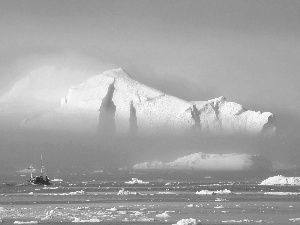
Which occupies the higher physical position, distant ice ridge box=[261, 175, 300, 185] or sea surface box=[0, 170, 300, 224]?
distant ice ridge box=[261, 175, 300, 185]

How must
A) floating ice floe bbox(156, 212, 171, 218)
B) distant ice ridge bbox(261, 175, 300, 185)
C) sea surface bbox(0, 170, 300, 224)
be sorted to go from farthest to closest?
1. distant ice ridge bbox(261, 175, 300, 185)
2. floating ice floe bbox(156, 212, 171, 218)
3. sea surface bbox(0, 170, 300, 224)

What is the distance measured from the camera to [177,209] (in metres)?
96.4

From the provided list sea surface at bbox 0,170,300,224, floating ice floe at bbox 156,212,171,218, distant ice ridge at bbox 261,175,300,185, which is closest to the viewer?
sea surface at bbox 0,170,300,224

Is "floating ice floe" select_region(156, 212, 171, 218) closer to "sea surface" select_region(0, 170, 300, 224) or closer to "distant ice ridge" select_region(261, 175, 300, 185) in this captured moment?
"sea surface" select_region(0, 170, 300, 224)

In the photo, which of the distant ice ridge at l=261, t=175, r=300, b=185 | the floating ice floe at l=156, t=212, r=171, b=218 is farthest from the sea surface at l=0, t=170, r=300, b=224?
the distant ice ridge at l=261, t=175, r=300, b=185

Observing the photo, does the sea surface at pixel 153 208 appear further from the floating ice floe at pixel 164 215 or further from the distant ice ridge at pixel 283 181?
the distant ice ridge at pixel 283 181

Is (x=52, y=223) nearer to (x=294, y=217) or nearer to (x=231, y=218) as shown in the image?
(x=231, y=218)

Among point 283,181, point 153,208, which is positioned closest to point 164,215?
point 153,208

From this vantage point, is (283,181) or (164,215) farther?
(283,181)

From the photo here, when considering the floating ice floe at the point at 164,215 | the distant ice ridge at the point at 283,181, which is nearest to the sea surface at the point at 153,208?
the floating ice floe at the point at 164,215

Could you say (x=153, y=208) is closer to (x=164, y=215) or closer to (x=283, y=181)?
(x=164, y=215)

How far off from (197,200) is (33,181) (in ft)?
274

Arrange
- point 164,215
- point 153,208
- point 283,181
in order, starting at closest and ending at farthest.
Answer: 1. point 164,215
2. point 153,208
3. point 283,181

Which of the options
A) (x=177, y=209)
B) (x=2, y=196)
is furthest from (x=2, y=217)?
(x=2, y=196)
